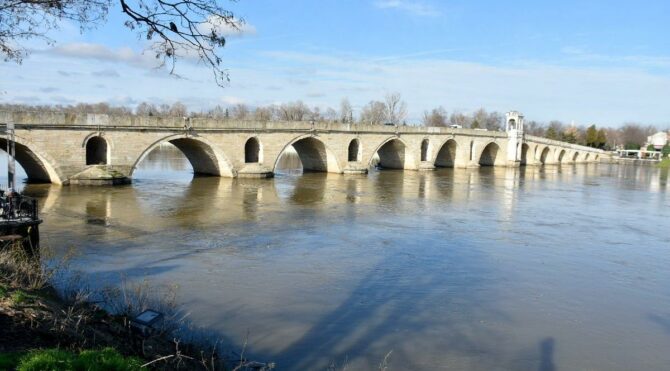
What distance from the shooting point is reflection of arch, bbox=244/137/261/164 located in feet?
107

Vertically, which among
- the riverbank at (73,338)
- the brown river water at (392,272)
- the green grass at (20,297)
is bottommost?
the brown river water at (392,272)

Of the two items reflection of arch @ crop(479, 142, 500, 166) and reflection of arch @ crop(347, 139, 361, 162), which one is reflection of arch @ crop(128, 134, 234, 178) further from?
reflection of arch @ crop(479, 142, 500, 166)

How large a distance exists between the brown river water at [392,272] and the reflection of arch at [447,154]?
1019 inches

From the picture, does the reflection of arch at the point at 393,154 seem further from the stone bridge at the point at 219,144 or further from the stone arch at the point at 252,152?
the stone arch at the point at 252,152

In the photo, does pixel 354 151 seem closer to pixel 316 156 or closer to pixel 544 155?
pixel 316 156

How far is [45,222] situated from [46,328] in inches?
460

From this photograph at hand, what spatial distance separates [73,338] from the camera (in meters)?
5.59

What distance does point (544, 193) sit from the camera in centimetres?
3075

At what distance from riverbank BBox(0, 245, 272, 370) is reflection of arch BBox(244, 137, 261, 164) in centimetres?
2470

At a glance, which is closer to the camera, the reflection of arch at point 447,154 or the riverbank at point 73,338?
the riverbank at point 73,338

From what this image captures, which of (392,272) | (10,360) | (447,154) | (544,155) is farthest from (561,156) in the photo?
(10,360)

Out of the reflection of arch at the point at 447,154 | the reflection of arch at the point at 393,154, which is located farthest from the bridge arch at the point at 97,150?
the reflection of arch at the point at 447,154

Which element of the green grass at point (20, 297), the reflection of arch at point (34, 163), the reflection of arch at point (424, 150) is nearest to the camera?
the green grass at point (20, 297)

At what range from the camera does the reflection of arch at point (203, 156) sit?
29.0 meters
